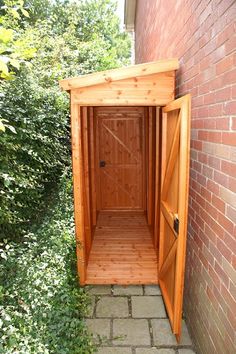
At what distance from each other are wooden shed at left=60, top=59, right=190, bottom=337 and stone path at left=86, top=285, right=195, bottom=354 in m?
0.16

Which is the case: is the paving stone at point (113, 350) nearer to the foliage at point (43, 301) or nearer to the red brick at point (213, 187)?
the foliage at point (43, 301)

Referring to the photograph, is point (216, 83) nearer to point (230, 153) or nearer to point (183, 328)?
point (230, 153)

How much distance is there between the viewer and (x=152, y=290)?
146 inches

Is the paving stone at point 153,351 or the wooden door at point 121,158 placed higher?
the wooden door at point 121,158

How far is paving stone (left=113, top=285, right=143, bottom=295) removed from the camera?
12.0 ft

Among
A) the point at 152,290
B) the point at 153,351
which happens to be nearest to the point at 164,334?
the point at 153,351

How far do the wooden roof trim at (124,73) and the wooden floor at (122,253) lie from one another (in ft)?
8.22

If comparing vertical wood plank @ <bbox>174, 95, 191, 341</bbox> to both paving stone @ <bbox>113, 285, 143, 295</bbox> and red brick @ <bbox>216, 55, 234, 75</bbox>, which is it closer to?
red brick @ <bbox>216, 55, 234, 75</bbox>

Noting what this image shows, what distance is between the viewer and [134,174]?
6.67 meters

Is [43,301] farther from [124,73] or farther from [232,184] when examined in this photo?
[124,73]

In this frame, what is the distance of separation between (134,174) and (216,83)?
462 cm

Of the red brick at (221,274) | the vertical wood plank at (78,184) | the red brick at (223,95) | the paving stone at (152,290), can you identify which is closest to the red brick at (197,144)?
the red brick at (223,95)

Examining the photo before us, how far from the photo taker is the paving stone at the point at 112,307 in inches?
127

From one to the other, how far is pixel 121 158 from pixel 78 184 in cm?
315
